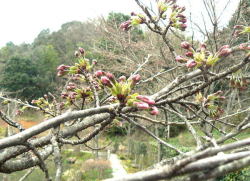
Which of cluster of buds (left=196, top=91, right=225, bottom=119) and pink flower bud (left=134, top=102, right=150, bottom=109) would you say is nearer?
pink flower bud (left=134, top=102, right=150, bottom=109)

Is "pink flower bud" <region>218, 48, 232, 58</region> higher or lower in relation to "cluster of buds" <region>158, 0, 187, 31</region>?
lower

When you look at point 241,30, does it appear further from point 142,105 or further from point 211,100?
point 142,105

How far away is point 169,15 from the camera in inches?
88.0

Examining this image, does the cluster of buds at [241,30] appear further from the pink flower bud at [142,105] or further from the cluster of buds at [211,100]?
the pink flower bud at [142,105]

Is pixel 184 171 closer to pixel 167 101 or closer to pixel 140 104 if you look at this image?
pixel 140 104

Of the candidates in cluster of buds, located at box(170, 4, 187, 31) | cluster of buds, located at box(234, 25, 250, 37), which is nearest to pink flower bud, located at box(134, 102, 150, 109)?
cluster of buds, located at box(234, 25, 250, 37)

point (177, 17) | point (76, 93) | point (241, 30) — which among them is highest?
point (177, 17)

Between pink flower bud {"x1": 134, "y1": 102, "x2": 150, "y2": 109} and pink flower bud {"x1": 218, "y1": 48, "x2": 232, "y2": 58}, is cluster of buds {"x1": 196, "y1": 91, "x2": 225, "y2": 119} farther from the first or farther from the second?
pink flower bud {"x1": 134, "y1": 102, "x2": 150, "y2": 109}

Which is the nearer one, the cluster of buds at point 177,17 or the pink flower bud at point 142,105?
the pink flower bud at point 142,105

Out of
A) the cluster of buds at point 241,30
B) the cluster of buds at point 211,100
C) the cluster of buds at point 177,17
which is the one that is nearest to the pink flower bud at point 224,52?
the cluster of buds at point 211,100

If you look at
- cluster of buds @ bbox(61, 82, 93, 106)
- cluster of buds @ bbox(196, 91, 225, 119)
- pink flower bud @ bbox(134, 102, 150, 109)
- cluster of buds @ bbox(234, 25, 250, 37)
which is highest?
cluster of buds @ bbox(234, 25, 250, 37)

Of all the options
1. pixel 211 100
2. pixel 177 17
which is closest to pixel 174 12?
pixel 177 17

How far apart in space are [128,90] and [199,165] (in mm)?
701

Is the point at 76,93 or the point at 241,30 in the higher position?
the point at 241,30
